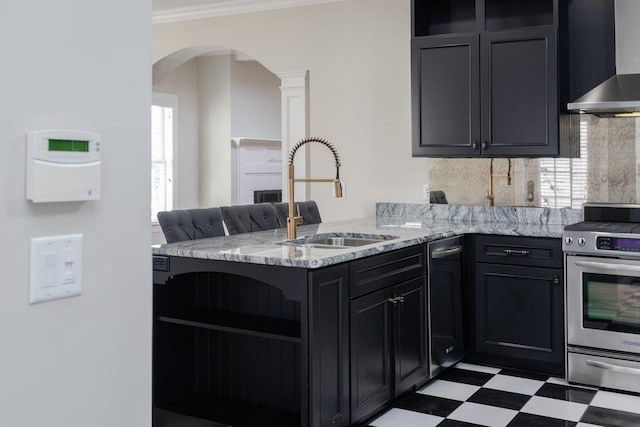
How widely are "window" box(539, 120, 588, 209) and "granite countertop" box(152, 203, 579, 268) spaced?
8 cm

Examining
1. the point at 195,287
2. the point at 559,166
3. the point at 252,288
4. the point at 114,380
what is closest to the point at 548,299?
the point at 559,166

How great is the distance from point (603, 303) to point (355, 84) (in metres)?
2.61

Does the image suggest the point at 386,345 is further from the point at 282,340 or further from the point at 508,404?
the point at 508,404

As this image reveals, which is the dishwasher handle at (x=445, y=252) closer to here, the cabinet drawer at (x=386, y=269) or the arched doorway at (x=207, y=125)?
the cabinet drawer at (x=386, y=269)

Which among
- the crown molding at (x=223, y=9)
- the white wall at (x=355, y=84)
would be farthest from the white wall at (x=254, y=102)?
the white wall at (x=355, y=84)

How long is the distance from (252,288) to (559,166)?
7.80ft

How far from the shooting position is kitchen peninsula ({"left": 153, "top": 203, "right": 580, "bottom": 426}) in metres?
2.93

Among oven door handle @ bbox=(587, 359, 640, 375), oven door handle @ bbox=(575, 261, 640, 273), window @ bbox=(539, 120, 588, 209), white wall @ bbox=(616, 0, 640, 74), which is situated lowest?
oven door handle @ bbox=(587, 359, 640, 375)

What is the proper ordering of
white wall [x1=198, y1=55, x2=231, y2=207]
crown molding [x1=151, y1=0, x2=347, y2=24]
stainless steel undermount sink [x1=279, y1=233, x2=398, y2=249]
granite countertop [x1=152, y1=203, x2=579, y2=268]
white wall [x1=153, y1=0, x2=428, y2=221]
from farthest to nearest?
1. white wall [x1=198, y1=55, x2=231, y2=207]
2. crown molding [x1=151, y1=0, x2=347, y2=24]
3. white wall [x1=153, y1=0, x2=428, y2=221]
4. stainless steel undermount sink [x1=279, y1=233, x2=398, y2=249]
5. granite countertop [x1=152, y1=203, x2=579, y2=268]

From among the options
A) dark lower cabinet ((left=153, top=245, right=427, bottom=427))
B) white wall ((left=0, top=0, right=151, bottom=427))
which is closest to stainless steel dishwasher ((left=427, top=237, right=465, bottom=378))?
dark lower cabinet ((left=153, top=245, right=427, bottom=427))

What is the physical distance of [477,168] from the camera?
4.91 meters

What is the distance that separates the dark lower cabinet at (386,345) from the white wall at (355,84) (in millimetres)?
1703

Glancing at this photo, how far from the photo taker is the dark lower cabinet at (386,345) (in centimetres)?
320

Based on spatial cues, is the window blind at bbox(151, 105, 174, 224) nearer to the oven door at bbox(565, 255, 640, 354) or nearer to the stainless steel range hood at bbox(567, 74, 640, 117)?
the stainless steel range hood at bbox(567, 74, 640, 117)
